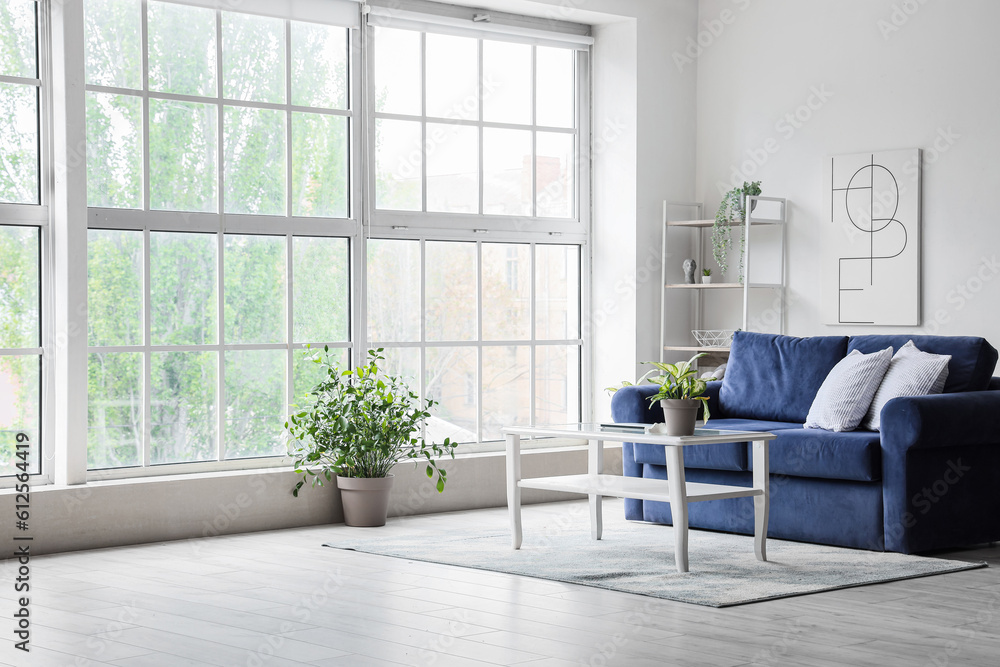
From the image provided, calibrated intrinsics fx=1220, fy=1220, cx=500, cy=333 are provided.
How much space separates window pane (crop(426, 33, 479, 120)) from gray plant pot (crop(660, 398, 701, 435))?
103 inches

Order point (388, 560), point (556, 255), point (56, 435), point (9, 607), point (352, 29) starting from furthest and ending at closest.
A: point (556, 255)
point (352, 29)
point (56, 435)
point (388, 560)
point (9, 607)

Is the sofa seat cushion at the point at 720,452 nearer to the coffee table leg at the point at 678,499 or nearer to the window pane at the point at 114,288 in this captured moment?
the coffee table leg at the point at 678,499

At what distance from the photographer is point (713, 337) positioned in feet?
23.4

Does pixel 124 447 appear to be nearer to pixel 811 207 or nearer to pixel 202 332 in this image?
pixel 202 332

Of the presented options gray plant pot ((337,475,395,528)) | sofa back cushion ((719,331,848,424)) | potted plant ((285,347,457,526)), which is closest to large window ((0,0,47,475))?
potted plant ((285,347,457,526))

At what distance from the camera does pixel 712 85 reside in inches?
283

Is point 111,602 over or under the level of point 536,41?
under

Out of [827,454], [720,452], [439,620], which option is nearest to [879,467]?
[827,454]

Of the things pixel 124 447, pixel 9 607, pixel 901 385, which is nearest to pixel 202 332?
pixel 124 447

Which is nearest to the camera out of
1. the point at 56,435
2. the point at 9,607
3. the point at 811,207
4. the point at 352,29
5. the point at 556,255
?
the point at 9,607

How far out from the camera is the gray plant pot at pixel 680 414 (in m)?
4.58

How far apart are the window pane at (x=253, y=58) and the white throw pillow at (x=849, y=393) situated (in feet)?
9.60

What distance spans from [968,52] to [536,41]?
7.56 feet

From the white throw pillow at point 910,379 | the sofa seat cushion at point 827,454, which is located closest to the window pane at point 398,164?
the sofa seat cushion at point 827,454
